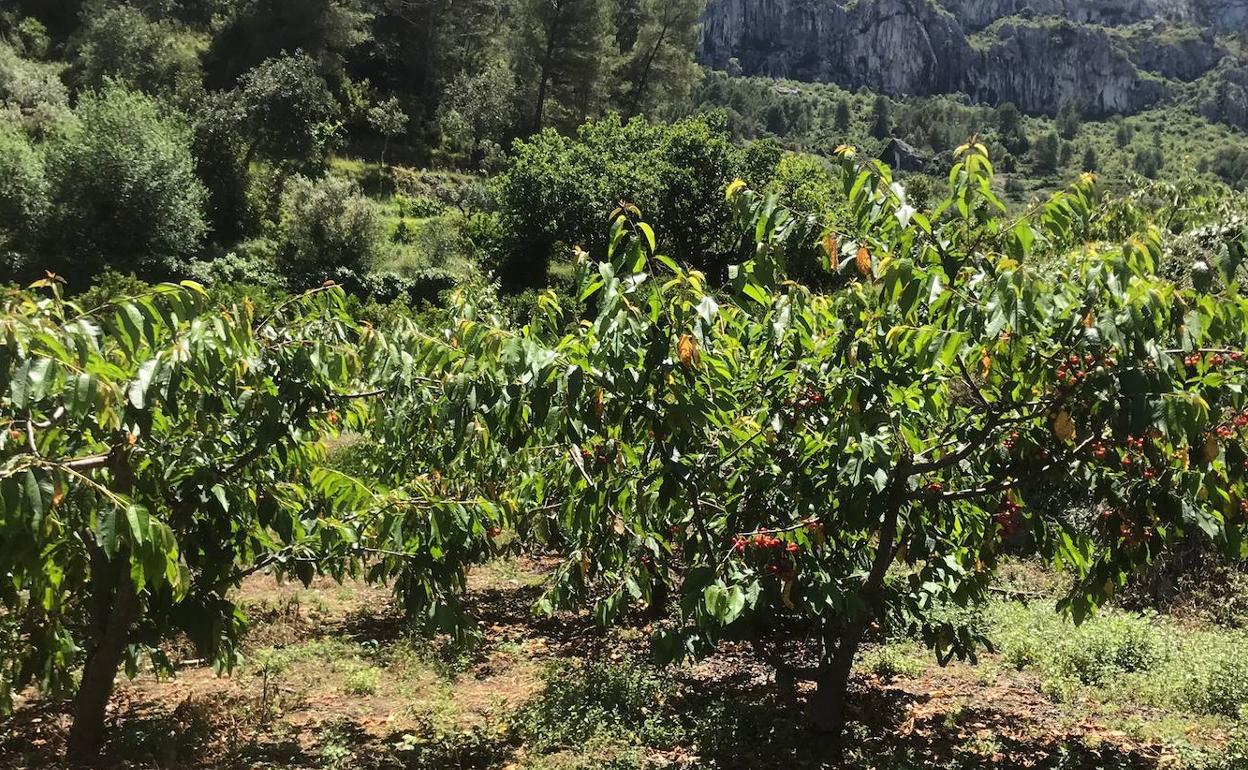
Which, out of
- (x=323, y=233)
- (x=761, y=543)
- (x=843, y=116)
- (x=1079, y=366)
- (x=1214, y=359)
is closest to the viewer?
(x=1079, y=366)

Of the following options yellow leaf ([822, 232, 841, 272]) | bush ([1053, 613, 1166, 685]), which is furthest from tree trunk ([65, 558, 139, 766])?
bush ([1053, 613, 1166, 685])

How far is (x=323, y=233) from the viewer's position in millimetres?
26016

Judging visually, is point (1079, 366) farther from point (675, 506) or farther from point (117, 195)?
point (117, 195)

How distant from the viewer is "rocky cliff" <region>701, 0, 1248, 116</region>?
166 metres

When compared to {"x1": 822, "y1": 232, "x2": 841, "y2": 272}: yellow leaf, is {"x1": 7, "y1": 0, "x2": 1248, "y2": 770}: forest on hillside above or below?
below

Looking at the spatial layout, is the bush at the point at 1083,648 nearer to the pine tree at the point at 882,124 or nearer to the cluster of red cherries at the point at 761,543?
the cluster of red cherries at the point at 761,543

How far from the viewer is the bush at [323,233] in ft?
84.9

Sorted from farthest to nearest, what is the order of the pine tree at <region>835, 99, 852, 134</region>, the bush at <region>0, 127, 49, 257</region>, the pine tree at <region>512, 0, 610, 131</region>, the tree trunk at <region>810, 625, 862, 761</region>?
the pine tree at <region>835, 99, 852, 134</region>, the pine tree at <region>512, 0, 610, 131</region>, the bush at <region>0, 127, 49, 257</region>, the tree trunk at <region>810, 625, 862, 761</region>

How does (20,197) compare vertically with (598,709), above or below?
above

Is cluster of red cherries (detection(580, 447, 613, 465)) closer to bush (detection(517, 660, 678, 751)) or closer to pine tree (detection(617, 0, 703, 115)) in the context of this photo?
bush (detection(517, 660, 678, 751))

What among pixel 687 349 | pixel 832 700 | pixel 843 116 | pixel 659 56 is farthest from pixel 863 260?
pixel 843 116

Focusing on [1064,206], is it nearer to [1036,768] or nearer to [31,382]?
[1036,768]

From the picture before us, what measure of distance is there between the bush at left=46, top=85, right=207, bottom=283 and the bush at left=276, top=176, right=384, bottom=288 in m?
3.12

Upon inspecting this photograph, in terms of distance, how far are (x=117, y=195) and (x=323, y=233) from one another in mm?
6030
